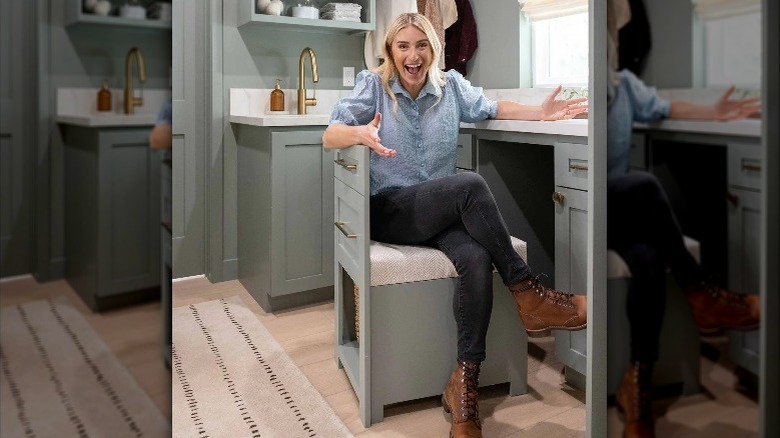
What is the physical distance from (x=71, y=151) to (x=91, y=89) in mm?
30

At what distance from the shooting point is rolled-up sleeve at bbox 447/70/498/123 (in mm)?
2129

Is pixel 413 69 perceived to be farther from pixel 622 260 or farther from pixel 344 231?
pixel 622 260

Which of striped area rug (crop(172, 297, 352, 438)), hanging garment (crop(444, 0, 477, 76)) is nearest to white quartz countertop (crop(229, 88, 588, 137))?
hanging garment (crop(444, 0, 477, 76))

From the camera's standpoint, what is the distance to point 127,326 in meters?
0.29

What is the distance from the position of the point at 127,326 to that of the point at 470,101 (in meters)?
1.95

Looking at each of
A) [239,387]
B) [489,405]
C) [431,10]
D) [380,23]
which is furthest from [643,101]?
[380,23]

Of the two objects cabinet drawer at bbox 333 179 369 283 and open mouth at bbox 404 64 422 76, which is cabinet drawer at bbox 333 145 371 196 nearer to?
cabinet drawer at bbox 333 179 369 283

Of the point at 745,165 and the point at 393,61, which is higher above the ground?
the point at 393,61

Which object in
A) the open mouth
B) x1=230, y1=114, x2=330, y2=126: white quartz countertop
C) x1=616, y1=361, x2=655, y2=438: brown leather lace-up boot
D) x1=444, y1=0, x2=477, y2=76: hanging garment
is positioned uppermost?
x1=444, y1=0, x2=477, y2=76: hanging garment

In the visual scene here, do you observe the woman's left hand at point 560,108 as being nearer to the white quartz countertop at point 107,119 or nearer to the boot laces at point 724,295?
the boot laces at point 724,295

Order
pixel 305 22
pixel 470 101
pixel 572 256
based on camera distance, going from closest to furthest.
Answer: pixel 572 256 → pixel 470 101 → pixel 305 22

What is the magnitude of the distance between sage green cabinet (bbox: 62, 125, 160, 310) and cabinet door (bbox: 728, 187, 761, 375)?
1.90 ft

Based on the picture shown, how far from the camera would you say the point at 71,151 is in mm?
273

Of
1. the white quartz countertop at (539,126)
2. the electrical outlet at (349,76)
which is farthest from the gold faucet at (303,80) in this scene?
the white quartz countertop at (539,126)
